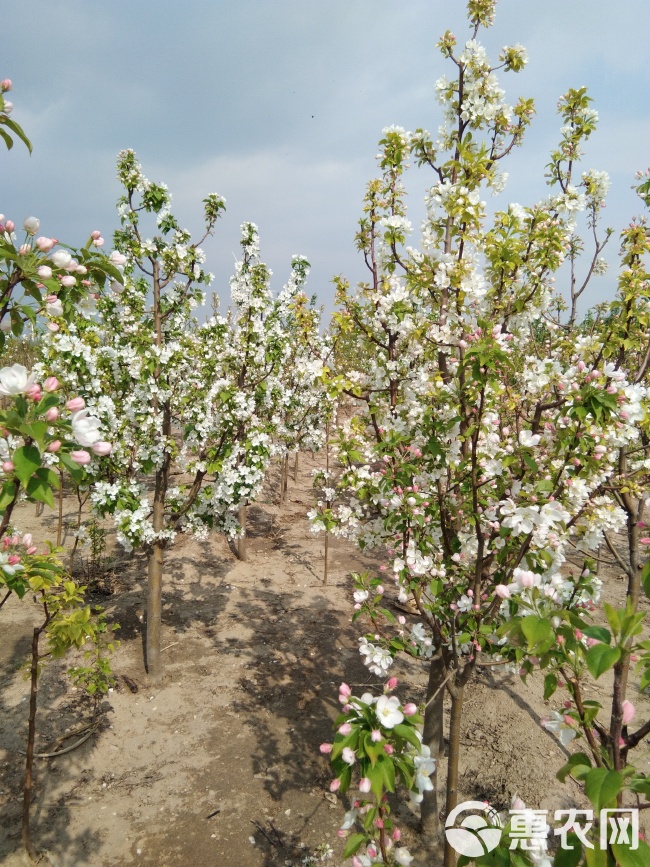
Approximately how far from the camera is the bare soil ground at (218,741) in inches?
149

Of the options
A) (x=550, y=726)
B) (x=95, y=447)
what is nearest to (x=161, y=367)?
(x=95, y=447)

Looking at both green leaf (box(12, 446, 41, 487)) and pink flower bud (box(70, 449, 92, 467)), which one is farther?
pink flower bud (box(70, 449, 92, 467))

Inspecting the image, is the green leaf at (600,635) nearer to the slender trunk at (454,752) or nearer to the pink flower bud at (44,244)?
the slender trunk at (454,752)

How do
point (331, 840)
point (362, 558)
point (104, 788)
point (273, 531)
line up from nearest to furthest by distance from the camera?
point (331, 840) → point (104, 788) → point (362, 558) → point (273, 531)

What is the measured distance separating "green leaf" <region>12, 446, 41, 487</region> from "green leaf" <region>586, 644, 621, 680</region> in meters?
1.57

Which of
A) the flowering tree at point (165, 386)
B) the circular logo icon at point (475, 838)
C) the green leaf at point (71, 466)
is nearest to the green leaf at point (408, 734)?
the circular logo icon at point (475, 838)

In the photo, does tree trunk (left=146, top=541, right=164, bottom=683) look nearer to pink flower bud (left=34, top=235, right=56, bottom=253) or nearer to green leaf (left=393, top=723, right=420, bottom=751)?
pink flower bud (left=34, top=235, right=56, bottom=253)

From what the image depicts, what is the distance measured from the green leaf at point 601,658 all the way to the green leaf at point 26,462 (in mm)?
1569

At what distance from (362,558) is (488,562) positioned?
7136 millimetres

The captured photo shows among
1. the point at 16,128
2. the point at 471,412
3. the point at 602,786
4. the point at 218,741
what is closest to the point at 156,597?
the point at 218,741

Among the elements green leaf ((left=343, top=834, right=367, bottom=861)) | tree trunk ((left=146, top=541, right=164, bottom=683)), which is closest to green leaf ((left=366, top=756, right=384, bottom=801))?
green leaf ((left=343, top=834, right=367, bottom=861))

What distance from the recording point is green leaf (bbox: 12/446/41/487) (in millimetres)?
1462

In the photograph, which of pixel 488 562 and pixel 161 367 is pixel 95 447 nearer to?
pixel 488 562

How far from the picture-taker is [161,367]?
17.9 ft
